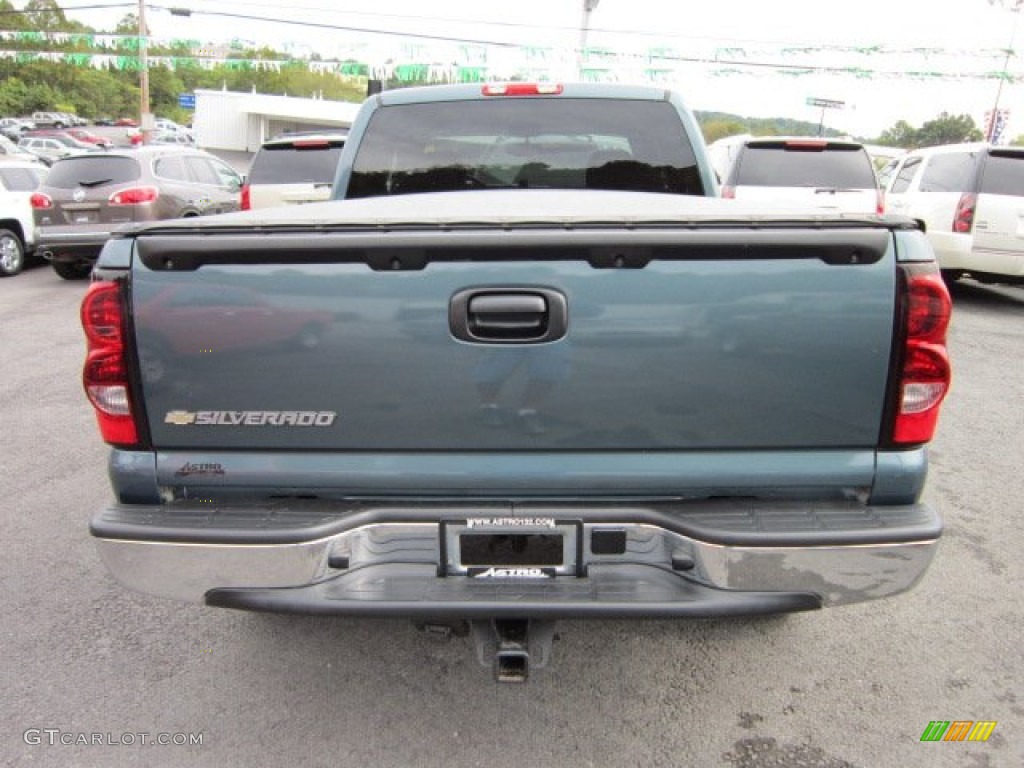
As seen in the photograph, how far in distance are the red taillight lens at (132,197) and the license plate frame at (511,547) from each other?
982 cm

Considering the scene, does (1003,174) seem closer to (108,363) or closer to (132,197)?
(108,363)

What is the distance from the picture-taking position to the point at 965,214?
8.62m

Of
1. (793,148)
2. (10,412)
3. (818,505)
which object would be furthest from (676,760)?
(793,148)

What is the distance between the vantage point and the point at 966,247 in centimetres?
867

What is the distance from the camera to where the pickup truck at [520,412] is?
1998mm

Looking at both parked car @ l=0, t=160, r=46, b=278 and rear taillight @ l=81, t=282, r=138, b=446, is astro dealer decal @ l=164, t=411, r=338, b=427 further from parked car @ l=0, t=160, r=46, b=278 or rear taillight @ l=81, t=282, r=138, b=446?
parked car @ l=0, t=160, r=46, b=278

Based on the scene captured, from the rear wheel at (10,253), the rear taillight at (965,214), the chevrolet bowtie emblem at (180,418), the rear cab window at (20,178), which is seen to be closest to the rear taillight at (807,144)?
the rear taillight at (965,214)

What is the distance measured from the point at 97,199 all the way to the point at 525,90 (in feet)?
27.9

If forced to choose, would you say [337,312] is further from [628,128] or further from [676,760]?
[628,128]

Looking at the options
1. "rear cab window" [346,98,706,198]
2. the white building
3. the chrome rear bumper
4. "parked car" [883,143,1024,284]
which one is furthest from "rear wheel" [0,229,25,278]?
the white building

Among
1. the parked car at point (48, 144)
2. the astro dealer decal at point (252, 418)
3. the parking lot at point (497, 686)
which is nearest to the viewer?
the astro dealer decal at point (252, 418)

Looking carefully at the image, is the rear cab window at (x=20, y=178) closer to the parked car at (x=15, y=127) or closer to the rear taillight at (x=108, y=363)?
the rear taillight at (x=108, y=363)

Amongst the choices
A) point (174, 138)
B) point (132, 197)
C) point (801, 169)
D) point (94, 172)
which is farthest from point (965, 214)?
point (174, 138)

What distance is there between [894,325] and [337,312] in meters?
1.46
